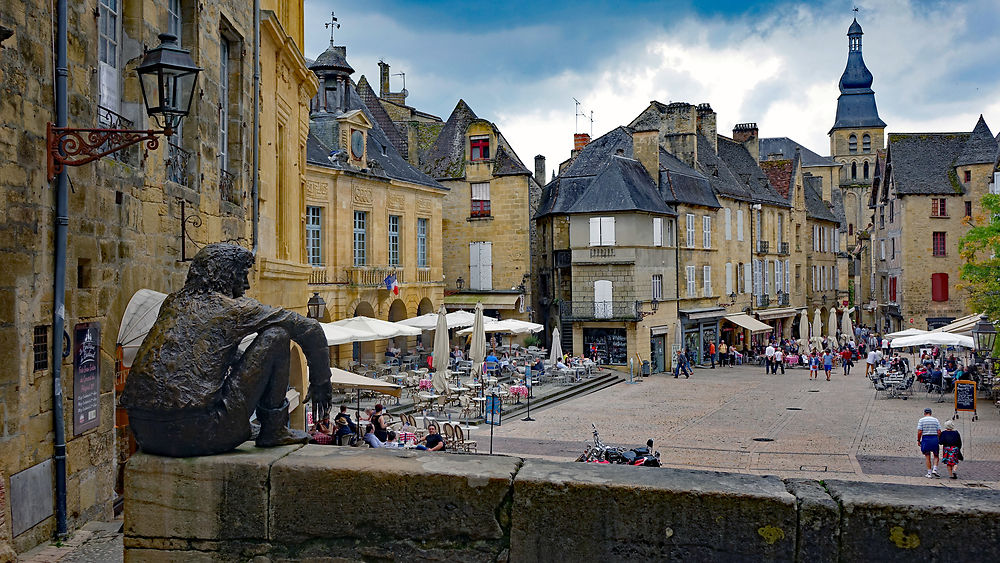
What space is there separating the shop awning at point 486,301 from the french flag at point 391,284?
6556 millimetres

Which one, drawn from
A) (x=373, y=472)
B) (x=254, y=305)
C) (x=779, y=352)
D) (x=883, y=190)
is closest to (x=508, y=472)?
(x=373, y=472)

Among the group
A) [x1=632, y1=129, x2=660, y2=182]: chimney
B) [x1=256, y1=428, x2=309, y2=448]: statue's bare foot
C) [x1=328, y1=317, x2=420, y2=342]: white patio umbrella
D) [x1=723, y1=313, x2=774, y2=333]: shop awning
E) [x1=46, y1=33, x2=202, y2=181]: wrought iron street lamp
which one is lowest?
[x1=723, y1=313, x2=774, y2=333]: shop awning

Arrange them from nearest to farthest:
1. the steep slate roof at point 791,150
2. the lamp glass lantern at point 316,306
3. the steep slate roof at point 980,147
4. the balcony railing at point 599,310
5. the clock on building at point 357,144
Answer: the lamp glass lantern at point 316,306 → the clock on building at point 357,144 → the balcony railing at point 599,310 → the steep slate roof at point 980,147 → the steep slate roof at point 791,150

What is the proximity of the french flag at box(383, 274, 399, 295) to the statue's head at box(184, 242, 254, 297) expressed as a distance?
23951mm

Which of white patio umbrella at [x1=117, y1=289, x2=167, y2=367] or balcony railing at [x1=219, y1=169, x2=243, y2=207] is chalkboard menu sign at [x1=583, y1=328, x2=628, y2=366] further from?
white patio umbrella at [x1=117, y1=289, x2=167, y2=367]

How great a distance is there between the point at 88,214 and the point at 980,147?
46.1m

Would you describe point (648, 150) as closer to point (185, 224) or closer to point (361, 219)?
point (361, 219)

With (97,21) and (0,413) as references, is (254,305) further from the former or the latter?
(97,21)

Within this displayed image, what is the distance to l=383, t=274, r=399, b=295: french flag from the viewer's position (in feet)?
92.1

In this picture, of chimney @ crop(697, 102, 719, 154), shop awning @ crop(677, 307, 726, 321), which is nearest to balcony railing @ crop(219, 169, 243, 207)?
shop awning @ crop(677, 307, 726, 321)

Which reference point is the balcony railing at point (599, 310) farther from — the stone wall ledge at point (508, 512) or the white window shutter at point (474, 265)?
the stone wall ledge at point (508, 512)

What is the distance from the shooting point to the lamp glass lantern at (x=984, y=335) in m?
21.7

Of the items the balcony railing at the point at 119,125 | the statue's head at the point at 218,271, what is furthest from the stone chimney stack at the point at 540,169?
the statue's head at the point at 218,271

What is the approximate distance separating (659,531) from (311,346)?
182 centimetres
